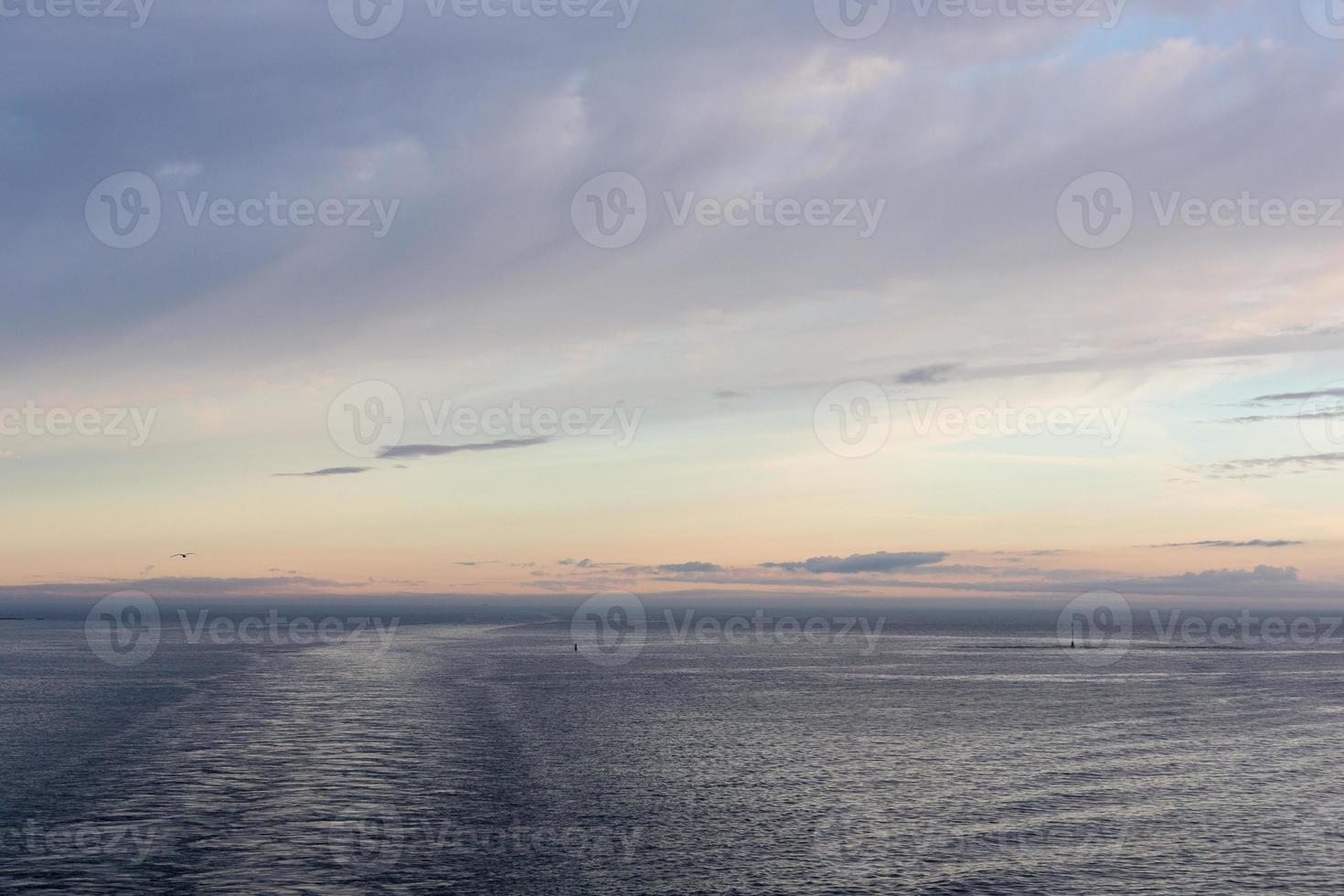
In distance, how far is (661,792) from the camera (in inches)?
2771

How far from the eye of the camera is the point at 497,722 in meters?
102

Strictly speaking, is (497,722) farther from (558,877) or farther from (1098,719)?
(1098,719)

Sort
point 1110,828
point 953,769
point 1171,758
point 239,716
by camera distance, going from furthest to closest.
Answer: point 239,716 → point 1171,758 → point 953,769 → point 1110,828

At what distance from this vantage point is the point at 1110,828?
2394 inches

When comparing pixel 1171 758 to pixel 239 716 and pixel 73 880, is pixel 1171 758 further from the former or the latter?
pixel 239 716

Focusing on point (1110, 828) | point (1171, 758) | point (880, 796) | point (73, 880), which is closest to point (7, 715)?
point (73, 880)

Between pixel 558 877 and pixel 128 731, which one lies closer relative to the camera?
pixel 558 877

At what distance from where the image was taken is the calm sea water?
2044 inches

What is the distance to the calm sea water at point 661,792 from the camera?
2044 inches

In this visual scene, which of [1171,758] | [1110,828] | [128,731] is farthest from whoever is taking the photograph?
[128,731]

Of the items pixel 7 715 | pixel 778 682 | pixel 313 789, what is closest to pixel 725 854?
pixel 313 789

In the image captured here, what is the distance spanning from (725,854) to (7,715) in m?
83.5

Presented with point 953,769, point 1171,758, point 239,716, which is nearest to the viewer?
point 953,769

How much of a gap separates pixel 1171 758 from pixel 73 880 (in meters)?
76.3
